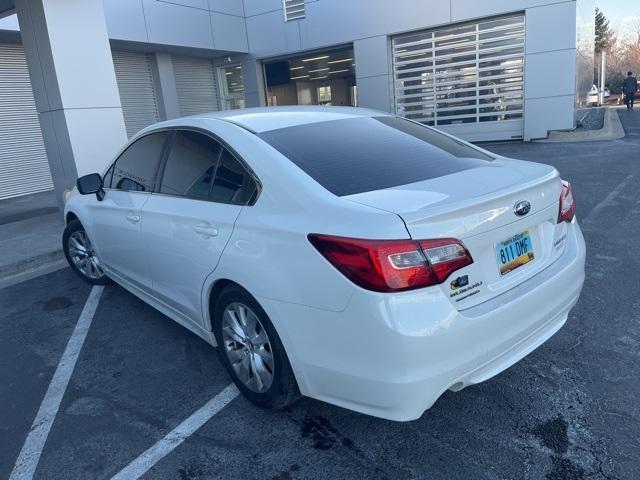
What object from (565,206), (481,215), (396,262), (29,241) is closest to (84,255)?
(29,241)

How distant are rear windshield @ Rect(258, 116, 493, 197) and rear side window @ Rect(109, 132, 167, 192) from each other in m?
1.17

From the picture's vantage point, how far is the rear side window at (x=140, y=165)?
149 inches

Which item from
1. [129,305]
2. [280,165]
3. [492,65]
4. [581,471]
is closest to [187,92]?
[492,65]

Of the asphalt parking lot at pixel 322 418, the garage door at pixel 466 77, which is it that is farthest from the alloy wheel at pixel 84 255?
the garage door at pixel 466 77

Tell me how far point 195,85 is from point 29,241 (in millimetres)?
11927

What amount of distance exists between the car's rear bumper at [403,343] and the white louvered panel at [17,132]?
41.7ft

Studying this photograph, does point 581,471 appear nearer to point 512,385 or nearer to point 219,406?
point 512,385

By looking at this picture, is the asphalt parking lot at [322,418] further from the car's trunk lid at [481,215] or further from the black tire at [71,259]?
the black tire at [71,259]

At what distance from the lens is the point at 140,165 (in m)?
4.03

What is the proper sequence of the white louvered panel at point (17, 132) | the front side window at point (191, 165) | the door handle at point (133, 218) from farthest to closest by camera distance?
the white louvered panel at point (17, 132) → the door handle at point (133, 218) → the front side window at point (191, 165)

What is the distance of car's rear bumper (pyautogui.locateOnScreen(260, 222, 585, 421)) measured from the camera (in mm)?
2146

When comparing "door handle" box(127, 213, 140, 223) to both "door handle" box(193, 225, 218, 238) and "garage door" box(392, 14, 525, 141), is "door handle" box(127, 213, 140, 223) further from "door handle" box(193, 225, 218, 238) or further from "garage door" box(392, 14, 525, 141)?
"garage door" box(392, 14, 525, 141)

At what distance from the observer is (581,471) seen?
233 cm

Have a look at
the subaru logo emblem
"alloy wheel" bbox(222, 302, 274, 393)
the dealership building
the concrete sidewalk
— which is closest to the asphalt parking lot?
"alloy wheel" bbox(222, 302, 274, 393)
